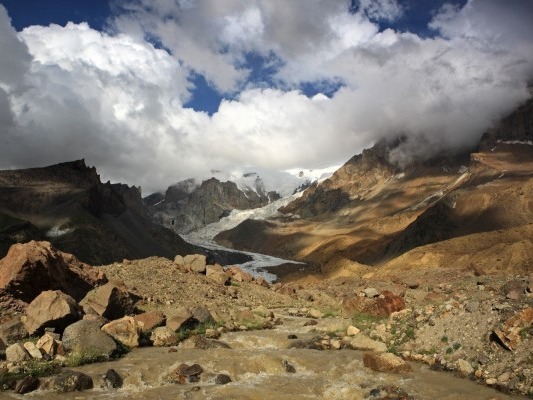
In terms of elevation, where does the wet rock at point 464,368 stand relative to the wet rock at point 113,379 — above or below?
below

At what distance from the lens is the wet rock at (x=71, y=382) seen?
41.1ft

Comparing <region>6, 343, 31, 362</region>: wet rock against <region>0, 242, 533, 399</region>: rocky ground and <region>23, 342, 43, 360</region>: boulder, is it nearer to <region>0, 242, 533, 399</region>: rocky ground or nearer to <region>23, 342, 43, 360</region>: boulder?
<region>0, 242, 533, 399</region>: rocky ground

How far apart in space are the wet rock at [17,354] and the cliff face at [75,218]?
262ft

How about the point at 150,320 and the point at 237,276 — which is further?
the point at 237,276

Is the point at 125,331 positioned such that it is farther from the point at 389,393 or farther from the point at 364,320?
the point at 364,320

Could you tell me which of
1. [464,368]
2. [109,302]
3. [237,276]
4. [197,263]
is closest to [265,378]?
[464,368]

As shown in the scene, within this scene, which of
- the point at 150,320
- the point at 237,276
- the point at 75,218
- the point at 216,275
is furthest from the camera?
the point at 75,218

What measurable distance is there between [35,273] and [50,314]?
4.50 metres

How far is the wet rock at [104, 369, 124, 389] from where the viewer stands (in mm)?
13260

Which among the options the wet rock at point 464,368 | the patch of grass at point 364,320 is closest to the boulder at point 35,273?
the patch of grass at point 364,320

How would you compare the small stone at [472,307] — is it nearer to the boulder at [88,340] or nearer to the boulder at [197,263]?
the boulder at [88,340]

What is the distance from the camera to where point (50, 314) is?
1739 centimetres

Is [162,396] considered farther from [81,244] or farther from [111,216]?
[111,216]

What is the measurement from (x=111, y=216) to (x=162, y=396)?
438 ft
